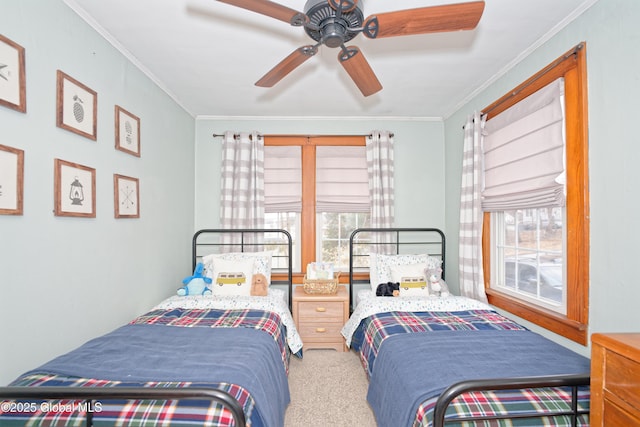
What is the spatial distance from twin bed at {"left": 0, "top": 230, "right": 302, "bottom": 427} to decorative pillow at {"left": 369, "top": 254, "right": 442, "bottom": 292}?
37.3 inches

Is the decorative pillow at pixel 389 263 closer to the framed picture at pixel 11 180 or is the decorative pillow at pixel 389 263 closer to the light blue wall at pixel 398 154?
the light blue wall at pixel 398 154

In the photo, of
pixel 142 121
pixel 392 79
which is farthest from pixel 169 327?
pixel 392 79

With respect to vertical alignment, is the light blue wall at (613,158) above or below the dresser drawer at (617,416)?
above

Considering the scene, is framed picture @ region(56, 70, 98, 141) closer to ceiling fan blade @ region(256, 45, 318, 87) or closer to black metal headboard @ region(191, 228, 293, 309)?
ceiling fan blade @ region(256, 45, 318, 87)

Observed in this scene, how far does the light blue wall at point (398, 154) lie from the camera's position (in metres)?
3.56

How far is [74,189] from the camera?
1.78 metres

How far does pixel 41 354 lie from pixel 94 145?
46.4 inches

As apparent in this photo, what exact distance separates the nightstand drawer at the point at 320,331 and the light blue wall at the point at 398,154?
1365mm

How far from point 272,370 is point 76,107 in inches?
72.7

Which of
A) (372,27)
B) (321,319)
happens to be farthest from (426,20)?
(321,319)

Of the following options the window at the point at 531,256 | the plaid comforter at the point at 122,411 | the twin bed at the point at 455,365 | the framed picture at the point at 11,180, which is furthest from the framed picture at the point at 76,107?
the window at the point at 531,256

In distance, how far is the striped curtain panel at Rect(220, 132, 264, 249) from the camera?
11.2 feet

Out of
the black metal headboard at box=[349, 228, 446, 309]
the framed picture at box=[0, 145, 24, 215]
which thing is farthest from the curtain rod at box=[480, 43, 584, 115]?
the framed picture at box=[0, 145, 24, 215]

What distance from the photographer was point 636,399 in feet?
2.95
